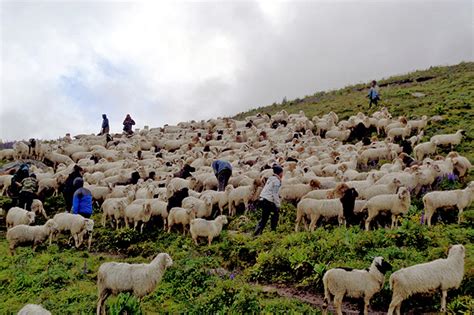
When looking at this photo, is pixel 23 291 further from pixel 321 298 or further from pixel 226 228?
pixel 321 298

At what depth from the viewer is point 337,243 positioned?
11836 millimetres

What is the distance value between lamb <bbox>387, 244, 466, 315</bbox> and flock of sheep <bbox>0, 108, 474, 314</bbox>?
2 cm

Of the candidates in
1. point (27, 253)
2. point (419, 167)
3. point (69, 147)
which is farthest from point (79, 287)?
point (69, 147)

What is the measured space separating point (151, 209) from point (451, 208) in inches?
361

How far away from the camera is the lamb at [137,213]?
16359 mm

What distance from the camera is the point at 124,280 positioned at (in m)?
10.3

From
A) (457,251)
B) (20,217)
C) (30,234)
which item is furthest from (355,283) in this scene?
(20,217)

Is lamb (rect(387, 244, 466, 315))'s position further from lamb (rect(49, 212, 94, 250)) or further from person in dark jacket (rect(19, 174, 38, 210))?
person in dark jacket (rect(19, 174, 38, 210))

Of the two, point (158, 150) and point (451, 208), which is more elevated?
point (158, 150)

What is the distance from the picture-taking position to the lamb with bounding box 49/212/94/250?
15461mm

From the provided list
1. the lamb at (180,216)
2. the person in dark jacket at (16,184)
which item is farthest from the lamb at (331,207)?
the person in dark jacket at (16,184)

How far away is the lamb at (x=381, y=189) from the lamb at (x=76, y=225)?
8.48 meters

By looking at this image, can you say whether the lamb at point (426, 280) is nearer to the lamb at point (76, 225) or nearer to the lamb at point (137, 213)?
the lamb at point (137, 213)

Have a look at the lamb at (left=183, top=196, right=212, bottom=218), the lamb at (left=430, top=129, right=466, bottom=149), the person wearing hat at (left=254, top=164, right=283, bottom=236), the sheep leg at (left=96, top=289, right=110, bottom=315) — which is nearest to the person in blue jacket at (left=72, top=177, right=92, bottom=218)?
the lamb at (left=183, top=196, right=212, bottom=218)
